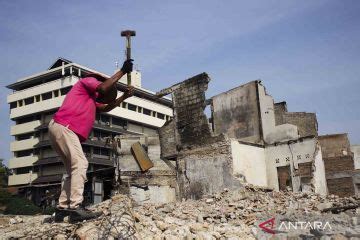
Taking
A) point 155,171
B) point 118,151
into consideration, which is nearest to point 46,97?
point 118,151

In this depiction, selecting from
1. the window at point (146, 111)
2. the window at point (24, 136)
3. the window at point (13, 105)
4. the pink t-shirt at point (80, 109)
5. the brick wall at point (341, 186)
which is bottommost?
the brick wall at point (341, 186)

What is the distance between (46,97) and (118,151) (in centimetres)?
2201

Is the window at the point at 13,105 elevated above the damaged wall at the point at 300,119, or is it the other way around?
the window at the point at 13,105

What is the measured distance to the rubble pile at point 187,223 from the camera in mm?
4230

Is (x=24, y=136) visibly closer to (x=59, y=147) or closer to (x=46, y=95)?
(x=46, y=95)

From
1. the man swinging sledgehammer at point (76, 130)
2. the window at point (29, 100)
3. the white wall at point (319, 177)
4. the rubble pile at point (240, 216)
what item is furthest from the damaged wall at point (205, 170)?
the window at point (29, 100)

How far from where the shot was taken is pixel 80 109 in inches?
163

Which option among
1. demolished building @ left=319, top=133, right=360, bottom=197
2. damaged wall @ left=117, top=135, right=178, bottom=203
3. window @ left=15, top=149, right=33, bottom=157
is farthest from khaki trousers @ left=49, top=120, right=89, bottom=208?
window @ left=15, top=149, right=33, bottom=157

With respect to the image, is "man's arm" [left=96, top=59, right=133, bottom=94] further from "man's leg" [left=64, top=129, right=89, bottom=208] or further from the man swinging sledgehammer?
"man's leg" [left=64, top=129, right=89, bottom=208]

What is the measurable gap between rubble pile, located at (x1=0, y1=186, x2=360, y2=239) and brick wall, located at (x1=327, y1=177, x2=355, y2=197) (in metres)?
10.1

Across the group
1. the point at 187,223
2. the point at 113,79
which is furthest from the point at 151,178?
the point at 113,79

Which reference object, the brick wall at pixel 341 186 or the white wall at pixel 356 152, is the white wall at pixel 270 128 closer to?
the brick wall at pixel 341 186

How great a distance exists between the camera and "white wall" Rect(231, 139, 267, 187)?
13.6 metres

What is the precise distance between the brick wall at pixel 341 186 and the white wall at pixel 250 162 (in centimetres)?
686
